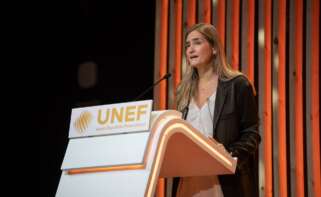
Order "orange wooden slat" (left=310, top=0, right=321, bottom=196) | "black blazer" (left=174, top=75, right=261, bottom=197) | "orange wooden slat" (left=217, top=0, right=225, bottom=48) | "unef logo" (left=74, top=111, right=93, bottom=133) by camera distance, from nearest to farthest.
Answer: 1. "unef logo" (left=74, top=111, right=93, bottom=133)
2. "black blazer" (left=174, top=75, right=261, bottom=197)
3. "orange wooden slat" (left=310, top=0, right=321, bottom=196)
4. "orange wooden slat" (left=217, top=0, right=225, bottom=48)

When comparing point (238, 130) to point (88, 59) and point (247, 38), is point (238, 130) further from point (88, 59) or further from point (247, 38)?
point (88, 59)

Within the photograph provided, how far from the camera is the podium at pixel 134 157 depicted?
1.61 metres

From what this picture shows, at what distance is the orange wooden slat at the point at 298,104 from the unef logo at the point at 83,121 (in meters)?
2.16

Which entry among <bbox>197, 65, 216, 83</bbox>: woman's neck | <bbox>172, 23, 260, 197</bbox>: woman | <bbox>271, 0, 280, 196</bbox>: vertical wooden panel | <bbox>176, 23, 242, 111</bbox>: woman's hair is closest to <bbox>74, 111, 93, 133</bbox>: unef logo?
<bbox>172, 23, 260, 197</bbox>: woman

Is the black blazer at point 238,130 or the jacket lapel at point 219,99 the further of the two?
the jacket lapel at point 219,99

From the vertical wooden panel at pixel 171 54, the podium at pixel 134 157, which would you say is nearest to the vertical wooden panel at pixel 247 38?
the vertical wooden panel at pixel 171 54

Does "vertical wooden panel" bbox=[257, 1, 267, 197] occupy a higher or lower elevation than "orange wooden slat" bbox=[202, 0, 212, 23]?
lower

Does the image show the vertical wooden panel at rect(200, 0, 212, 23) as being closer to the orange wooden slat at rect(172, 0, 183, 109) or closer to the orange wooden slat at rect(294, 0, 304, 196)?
the orange wooden slat at rect(172, 0, 183, 109)

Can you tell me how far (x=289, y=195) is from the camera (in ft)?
12.0

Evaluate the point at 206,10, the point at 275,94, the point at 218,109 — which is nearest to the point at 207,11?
the point at 206,10

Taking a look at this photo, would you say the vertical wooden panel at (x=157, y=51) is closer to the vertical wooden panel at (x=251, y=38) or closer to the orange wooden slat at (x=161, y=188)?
the orange wooden slat at (x=161, y=188)

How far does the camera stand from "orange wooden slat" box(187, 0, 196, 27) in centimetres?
394

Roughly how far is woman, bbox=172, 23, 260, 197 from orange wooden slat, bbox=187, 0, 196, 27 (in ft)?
4.54

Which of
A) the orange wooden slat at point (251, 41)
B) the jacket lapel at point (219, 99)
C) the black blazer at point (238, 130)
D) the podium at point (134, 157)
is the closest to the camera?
the podium at point (134, 157)
